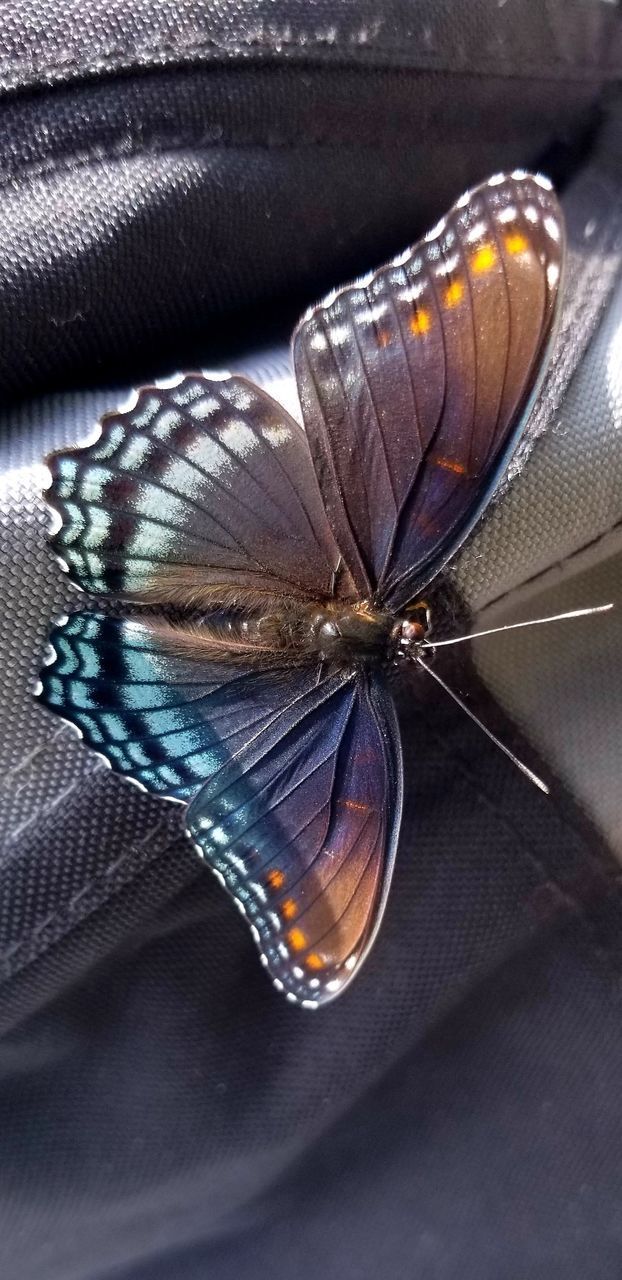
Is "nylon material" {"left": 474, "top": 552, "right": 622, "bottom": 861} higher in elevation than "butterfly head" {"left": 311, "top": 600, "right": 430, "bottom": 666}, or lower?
lower

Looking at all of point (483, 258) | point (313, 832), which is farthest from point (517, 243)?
point (313, 832)

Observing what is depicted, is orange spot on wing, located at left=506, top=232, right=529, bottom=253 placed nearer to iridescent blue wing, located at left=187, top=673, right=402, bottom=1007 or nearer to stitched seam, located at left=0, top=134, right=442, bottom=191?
stitched seam, located at left=0, top=134, right=442, bottom=191

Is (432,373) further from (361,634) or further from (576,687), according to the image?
(576,687)

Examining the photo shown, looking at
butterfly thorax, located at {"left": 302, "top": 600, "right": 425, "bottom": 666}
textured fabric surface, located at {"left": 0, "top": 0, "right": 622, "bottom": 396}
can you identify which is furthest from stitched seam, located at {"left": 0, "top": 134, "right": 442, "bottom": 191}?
butterfly thorax, located at {"left": 302, "top": 600, "right": 425, "bottom": 666}

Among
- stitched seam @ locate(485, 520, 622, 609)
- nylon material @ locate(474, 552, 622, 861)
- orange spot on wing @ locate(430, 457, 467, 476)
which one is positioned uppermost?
orange spot on wing @ locate(430, 457, 467, 476)

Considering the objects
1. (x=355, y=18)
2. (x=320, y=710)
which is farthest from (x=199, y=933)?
(x=355, y=18)

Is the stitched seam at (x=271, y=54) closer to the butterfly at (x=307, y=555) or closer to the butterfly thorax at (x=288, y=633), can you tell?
the butterfly at (x=307, y=555)

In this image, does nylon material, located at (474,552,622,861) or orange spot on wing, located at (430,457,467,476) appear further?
nylon material, located at (474,552,622,861)
